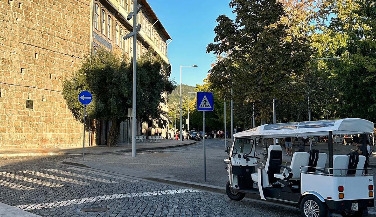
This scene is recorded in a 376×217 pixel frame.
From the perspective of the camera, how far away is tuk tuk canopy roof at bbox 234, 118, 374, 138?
305 inches

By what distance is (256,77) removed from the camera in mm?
19219

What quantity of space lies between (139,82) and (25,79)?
752 centimetres

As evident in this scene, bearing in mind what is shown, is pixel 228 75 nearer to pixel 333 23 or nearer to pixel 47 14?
pixel 47 14

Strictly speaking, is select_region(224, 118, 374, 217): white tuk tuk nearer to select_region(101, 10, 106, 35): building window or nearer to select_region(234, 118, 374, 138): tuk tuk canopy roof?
select_region(234, 118, 374, 138): tuk tuk canopy roof

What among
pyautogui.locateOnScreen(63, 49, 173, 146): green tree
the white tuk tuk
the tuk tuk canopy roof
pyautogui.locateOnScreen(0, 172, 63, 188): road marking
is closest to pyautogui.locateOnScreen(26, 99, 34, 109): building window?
pyautogui.locateOnScreen(63, 49, 173, 146): green tree

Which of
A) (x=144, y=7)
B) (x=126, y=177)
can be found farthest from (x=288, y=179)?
(x=144, y=7)

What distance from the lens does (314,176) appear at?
25.9ft

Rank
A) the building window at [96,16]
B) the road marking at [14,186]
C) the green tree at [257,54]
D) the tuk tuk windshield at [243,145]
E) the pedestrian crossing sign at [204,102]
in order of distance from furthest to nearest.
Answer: the building window at [96,16]
the green tree at [257,54]
the pedestrian crossing sign at [204,102]
the road marking at [14,186]
the tuk tuk windshield at [243,145]

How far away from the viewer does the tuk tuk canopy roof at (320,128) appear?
7754mm

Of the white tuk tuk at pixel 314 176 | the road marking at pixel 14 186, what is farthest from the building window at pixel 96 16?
the white tuk tuk at pixel 314 176

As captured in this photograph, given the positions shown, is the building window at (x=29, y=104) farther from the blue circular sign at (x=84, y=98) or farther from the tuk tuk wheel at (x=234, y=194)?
the tuk tuk wheel at (x=234, y=194)

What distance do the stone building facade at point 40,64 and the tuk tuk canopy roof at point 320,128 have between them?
21.5m

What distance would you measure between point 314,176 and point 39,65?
2523 centimetres

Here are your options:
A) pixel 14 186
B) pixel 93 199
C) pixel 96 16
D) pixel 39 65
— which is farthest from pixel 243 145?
pixel 96 16
